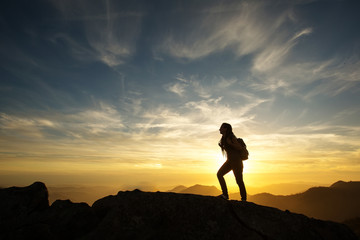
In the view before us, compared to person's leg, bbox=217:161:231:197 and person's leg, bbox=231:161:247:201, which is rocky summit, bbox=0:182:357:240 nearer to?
person's leg, bbox=231:161:247:201

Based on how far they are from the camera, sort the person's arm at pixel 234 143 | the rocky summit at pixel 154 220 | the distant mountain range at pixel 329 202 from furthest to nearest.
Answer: the distant mountain range at pixel 329 202 < the person's arm at pixel 234 143 < the rocky summit at pixel 154 220

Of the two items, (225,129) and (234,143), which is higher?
(225,129)

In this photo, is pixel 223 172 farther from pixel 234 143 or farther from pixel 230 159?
pixel 234 143

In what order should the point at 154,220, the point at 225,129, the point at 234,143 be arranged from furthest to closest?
the point at 225,129 → the point at 234,143 → the point at 154,220

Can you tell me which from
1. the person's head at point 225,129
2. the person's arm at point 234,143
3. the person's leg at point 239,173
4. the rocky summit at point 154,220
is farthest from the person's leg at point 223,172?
the rocky summit at point 154,220

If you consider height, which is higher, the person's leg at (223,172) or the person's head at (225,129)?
the person's head at (225,129)

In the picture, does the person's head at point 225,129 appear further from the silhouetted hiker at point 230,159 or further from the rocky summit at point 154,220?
Answer: the rocky summit at point 154,220

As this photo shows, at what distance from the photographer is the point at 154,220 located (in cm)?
570

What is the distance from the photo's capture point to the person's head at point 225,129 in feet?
27.8

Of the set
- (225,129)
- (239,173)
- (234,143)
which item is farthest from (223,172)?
(225,129)

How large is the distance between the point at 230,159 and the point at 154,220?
417 cm

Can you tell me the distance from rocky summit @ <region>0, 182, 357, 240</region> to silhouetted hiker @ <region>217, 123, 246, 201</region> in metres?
1.71

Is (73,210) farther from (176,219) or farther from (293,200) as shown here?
(293,200)

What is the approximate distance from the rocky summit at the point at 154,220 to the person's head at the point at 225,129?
9.70 feet
